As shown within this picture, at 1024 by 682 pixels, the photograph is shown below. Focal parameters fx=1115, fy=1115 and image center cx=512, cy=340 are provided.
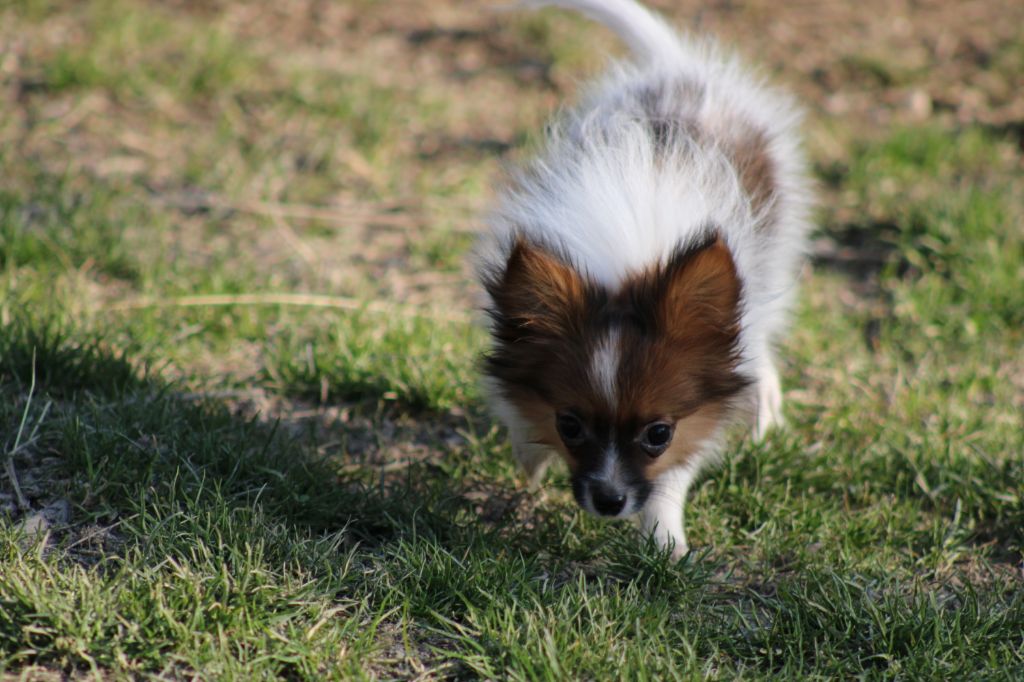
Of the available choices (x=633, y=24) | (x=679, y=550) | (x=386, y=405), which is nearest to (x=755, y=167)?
(x=633, y=24)

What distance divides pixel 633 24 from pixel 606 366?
85.1 inches

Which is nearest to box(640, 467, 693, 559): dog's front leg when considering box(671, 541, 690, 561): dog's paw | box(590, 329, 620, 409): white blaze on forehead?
box(671, 541, 690, 561): dog's paw

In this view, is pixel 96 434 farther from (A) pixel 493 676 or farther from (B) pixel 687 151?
(B) pixel 687 151

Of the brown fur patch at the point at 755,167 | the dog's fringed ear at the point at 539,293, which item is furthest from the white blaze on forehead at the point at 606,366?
the brown fur patch at the point at 755,167

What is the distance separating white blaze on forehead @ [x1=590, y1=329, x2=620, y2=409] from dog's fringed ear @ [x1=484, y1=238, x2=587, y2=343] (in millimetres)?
114

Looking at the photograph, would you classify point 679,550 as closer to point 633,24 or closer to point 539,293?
point 539,293

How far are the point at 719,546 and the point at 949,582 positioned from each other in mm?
774

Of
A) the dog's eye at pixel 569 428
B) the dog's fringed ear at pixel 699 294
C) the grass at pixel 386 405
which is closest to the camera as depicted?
the grass at pixel 386 405

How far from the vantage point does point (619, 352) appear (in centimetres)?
345

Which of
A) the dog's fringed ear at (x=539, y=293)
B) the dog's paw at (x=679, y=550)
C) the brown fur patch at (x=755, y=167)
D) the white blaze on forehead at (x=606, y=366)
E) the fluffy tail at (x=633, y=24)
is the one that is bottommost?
the dog's paw at (x=679, y=550)

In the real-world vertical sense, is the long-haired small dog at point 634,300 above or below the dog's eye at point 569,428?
above

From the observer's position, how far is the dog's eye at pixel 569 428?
11.8 ft

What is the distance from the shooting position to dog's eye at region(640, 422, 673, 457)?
3.58 m

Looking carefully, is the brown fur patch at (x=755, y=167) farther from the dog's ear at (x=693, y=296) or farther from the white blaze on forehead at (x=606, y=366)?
the white blaze on forehead at (x=606, y=366)
